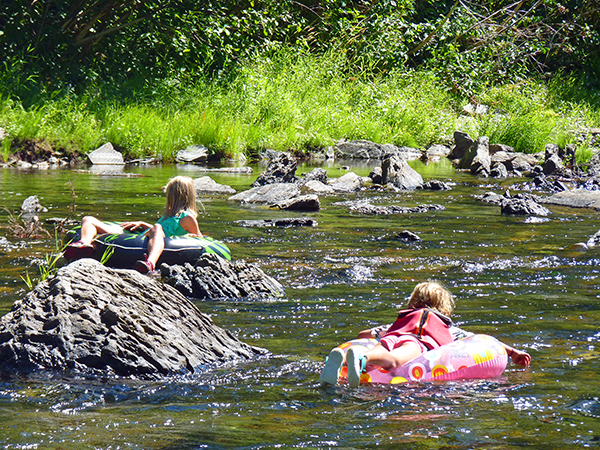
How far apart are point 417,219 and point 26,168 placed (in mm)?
10323

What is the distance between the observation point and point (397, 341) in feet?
15.0

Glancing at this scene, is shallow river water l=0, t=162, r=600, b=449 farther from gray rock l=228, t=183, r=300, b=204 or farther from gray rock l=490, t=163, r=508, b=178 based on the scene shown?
gray rock l=490, t=163, r=508, b=178

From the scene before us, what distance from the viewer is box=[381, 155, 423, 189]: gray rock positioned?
15.3m

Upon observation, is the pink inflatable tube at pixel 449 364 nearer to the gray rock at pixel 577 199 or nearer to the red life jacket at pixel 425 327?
the red life jacket at pixel 425 327

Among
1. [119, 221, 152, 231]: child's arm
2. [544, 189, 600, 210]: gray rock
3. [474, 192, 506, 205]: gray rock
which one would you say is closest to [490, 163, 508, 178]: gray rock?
[474, 192, 506, 205]: gray rock

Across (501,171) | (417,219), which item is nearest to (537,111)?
(501,171)

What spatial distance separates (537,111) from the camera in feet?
81.6

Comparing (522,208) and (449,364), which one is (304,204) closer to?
(522,208)

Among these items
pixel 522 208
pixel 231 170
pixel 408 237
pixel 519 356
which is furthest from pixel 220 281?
pixel 231 170

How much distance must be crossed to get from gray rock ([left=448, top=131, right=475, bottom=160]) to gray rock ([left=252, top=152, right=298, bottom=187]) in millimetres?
8553

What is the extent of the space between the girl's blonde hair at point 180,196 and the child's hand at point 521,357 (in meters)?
4.18

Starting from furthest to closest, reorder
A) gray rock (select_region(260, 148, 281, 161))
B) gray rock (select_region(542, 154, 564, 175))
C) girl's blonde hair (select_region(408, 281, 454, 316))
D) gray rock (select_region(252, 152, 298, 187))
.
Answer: gray rock (select_region(260, 148, 281, 161)) < gray rock (select_region(542, 154, 564, 175)) < gray rock (select_region(252, 152, 298, 187)) < girl's blonde hair (select_region(408, 281, 454, 316))

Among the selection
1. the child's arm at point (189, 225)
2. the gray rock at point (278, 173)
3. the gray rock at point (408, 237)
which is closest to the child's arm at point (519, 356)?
the child's arm at point (189, 225)

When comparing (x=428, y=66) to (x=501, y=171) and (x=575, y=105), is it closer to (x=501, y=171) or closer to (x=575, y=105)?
(x=575, y=105)
